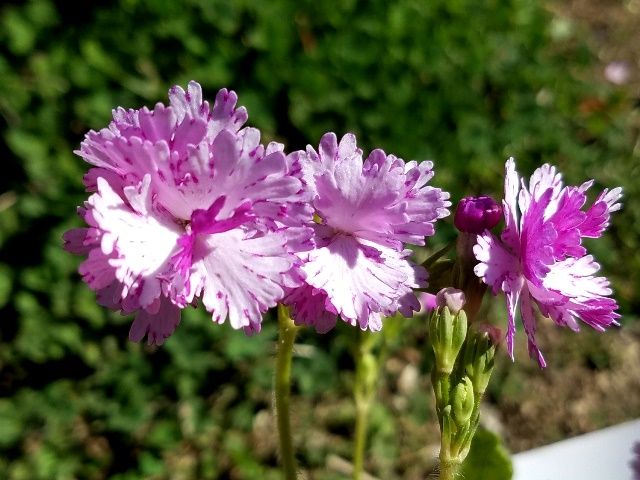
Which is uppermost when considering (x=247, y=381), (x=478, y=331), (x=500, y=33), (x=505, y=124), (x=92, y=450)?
(x=500, y=33)

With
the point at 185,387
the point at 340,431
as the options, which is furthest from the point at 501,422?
the point at 185,387

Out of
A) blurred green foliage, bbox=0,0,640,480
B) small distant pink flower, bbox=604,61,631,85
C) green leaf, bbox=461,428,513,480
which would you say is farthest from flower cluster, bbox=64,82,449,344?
small distant pink flower, bbox=604,61,631,85

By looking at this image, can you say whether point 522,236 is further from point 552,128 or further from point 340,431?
point 552,128

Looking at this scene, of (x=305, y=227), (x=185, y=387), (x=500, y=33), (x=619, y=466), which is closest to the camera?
(x=305, y=227)

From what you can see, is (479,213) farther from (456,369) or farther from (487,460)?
(487,460)

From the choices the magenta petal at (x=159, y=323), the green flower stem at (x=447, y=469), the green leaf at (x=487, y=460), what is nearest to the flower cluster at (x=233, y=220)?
the magenta petal at (x=159, y=323)

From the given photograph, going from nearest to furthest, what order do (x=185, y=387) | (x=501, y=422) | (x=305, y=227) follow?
(x=305, y=227) < (x=185, y=387) < (x=501, y=422)
